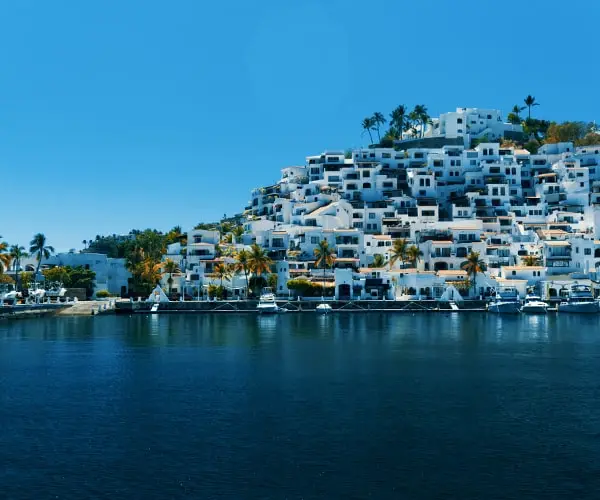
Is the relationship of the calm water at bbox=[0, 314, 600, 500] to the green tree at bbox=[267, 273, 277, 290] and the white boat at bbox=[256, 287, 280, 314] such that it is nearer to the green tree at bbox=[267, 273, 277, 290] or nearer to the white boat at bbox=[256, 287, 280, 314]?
the white boat at bbox=[256, 287, 280, 314]

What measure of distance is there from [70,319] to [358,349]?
64.3m

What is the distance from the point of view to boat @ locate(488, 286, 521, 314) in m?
124

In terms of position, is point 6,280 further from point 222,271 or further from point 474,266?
point 474,266

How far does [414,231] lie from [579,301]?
115 ft

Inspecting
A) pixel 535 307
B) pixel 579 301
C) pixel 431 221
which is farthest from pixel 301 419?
pixel 431 221

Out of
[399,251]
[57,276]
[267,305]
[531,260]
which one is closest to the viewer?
[267,305]

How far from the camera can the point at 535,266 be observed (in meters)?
136

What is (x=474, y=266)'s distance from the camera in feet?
431

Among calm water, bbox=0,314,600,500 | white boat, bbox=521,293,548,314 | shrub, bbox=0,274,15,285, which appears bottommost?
calm water, bbox=0,314,600,500

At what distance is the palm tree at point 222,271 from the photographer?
13650 centimetres

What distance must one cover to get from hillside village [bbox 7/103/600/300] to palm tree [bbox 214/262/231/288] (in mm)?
291

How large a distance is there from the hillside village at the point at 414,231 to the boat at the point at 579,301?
242 cm

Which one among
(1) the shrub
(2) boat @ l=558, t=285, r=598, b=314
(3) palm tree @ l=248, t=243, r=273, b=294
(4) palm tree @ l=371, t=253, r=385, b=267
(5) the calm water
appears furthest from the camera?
(4) palm tree @ l=371, t=253, r=385, b=267

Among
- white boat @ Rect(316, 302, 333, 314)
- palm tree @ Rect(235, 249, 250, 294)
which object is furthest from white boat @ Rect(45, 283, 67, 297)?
white boat @ Rect(316, 302, 333, 314)
